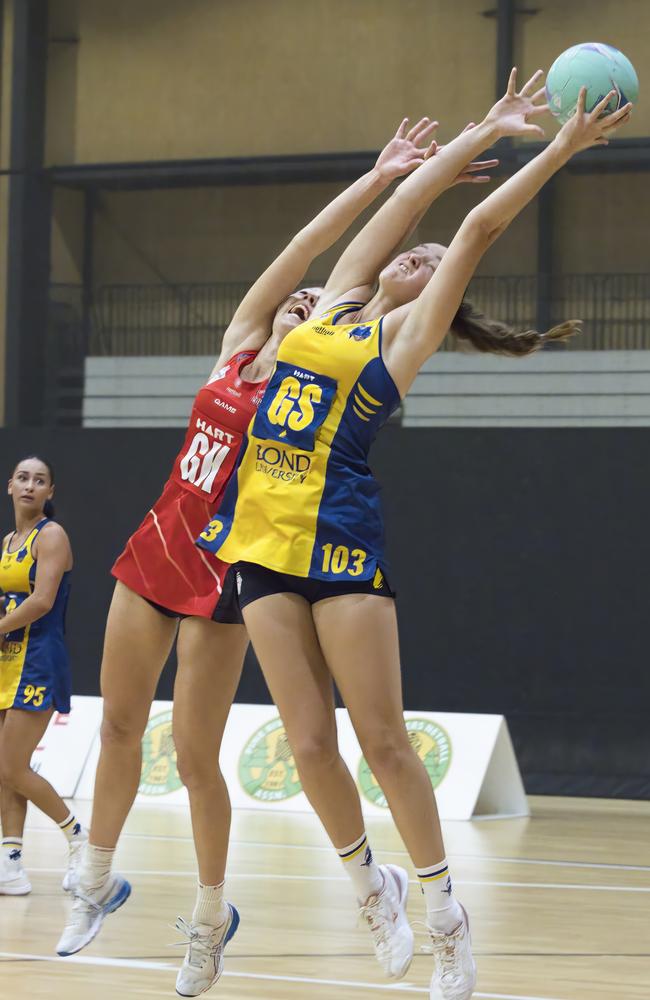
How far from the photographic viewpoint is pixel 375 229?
4074mm

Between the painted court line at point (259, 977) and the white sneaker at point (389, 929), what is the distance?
1.35 ft

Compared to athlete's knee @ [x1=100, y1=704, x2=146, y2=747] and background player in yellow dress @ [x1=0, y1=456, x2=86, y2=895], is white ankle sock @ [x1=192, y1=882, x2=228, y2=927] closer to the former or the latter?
athlete's knee @ [x1=100, y1=704, x2=146, y2=747]

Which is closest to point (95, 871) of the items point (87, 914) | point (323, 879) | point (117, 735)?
point (87, 914)

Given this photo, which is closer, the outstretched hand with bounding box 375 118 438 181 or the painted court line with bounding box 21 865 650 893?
the outstretched hand with bounding box 375 118 438 181

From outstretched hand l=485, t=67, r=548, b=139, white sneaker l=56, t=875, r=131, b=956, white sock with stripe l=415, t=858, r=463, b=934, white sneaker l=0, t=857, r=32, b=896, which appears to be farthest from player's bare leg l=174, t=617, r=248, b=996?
white sneaker l=0, t=857, r=32, b=896

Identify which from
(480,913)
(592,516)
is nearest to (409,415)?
(592,516)

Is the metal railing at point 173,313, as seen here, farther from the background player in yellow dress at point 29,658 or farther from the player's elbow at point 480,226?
the player's elbow at point 480,226

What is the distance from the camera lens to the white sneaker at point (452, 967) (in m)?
3.58

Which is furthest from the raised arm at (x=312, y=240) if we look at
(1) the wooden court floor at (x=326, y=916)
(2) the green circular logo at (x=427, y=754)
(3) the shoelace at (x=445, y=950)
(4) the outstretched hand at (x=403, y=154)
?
(2) the green circular logo at (x=427, y=754)

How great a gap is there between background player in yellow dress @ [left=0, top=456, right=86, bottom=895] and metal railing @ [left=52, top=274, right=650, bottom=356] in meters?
6.03

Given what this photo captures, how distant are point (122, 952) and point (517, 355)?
7.63ft

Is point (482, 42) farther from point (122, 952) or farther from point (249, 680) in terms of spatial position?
point (122, 952)

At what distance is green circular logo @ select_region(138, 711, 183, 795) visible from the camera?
9.59 meters

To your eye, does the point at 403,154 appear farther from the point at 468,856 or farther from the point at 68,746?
the point at 68,746
